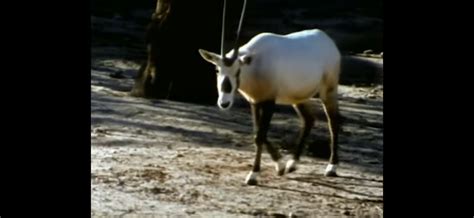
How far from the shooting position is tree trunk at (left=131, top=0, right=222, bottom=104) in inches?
291

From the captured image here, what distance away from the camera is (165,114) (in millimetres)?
6703

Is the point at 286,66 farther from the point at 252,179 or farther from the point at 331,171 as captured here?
the point at 331,171

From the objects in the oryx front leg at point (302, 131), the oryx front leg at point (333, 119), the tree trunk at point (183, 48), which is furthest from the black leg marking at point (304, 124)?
the tree trunk at point (183, 48)

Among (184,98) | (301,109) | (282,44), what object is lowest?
(184,98)

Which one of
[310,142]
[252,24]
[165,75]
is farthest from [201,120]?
[252,24]

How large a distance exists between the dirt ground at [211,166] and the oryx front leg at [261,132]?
0.05 m

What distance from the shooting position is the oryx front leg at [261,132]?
5039mm

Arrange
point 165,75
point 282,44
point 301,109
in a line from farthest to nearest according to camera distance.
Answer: point 165,75, point 301,109, point 282,44

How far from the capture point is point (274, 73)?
194 inches

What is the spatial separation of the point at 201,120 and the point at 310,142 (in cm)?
75

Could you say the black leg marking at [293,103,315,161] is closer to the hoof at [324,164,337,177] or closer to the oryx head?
the hoof at [324,164,337,177]

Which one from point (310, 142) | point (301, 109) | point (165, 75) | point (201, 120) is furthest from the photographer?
point (165, 75)
